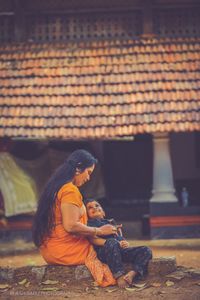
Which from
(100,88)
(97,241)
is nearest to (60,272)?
(97,241)

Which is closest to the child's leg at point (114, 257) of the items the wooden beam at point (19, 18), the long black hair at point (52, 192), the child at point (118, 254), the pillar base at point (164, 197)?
the child at point (118, 254)

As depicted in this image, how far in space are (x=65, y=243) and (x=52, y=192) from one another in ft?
1.78

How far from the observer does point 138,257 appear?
482 cm

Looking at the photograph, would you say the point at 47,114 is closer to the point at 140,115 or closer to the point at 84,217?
the point at 140,115

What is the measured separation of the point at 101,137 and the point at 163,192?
1780 mm

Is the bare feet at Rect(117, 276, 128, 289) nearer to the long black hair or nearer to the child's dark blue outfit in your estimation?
the child's dark blue outfit

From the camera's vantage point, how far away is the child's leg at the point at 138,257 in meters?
4.77

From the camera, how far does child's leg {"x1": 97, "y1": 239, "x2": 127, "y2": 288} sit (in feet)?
15.2

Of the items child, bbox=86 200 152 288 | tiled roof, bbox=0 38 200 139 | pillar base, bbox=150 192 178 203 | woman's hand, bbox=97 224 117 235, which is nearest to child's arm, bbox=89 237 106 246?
child, bbox=86 200 152 288

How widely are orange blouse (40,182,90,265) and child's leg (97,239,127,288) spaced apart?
0.28m

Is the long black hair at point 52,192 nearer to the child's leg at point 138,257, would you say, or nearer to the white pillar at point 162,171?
the child's leg at point 138,257

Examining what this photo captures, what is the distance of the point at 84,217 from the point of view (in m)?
4.86

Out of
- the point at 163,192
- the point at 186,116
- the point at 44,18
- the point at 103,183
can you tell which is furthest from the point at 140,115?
the point at 44,18

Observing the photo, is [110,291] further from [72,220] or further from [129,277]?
[72,220]
